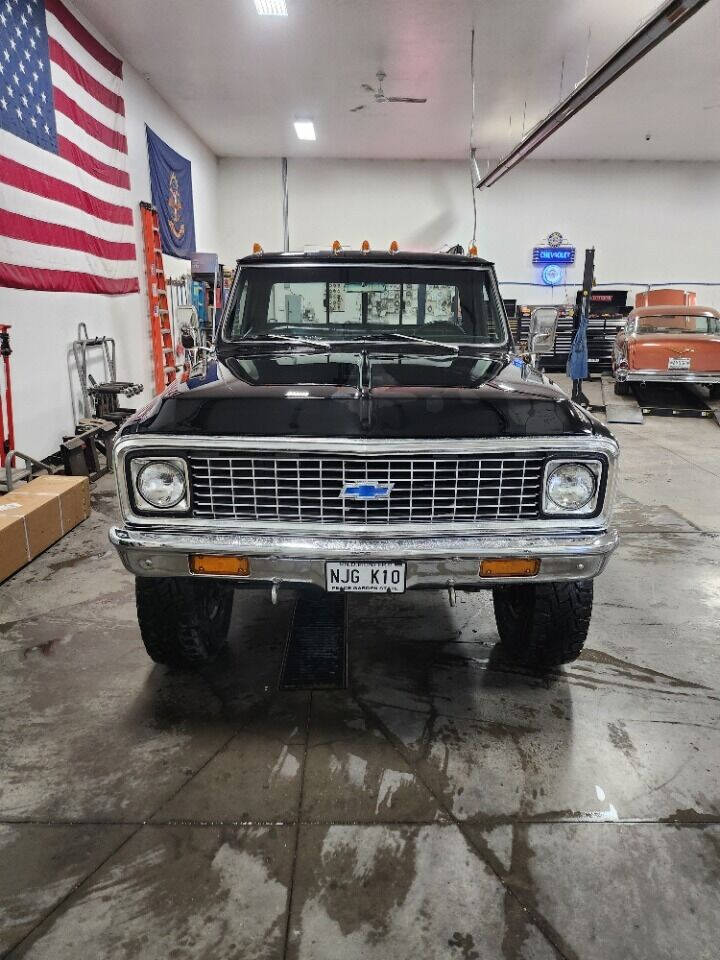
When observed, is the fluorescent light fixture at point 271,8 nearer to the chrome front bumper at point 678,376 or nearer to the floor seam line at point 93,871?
the chrome front bumper at point 678,376

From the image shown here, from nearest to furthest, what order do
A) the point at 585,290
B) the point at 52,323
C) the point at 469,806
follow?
the point at 469,806 → the point at 52,323 → the point at 585,290

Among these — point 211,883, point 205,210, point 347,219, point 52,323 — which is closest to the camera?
point 211,883

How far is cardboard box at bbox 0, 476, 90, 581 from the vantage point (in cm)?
359

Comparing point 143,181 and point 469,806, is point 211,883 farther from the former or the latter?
point 143,181

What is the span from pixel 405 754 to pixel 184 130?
37.9ft

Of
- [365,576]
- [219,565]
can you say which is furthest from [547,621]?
[219,565]

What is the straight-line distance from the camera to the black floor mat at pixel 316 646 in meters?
2.55

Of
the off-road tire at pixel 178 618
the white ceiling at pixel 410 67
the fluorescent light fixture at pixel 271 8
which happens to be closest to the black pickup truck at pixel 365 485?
the off-road tire at pixel 178 618

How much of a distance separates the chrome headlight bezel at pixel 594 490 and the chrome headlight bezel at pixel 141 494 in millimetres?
1199

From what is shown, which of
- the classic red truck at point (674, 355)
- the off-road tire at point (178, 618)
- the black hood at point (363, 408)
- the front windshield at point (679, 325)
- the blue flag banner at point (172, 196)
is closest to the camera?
the black hood at point (363, 408)

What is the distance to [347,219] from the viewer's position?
547 inches

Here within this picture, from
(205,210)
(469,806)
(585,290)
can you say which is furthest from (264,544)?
(205,210)

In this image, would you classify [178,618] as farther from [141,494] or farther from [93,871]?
[93,871]

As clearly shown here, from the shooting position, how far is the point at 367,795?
6.48 feet
